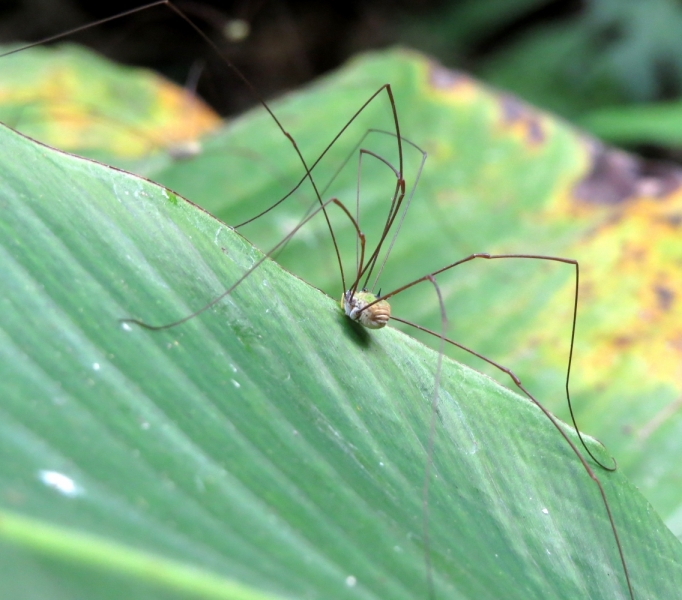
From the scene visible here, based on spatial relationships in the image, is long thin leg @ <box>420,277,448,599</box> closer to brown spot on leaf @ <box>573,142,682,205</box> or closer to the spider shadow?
the spider shadow

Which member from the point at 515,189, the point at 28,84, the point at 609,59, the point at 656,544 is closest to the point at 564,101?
the point at 609,59

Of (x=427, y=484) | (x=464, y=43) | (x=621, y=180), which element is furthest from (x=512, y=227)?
(x=464, y=43)

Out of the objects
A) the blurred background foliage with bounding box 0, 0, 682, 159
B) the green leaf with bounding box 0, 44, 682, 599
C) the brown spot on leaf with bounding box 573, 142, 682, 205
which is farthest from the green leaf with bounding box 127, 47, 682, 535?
the blurred background foliage with bounding box 0, 0, 682, 159

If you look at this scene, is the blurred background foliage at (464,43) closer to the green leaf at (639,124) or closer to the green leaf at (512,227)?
the green leaf at (639,124)

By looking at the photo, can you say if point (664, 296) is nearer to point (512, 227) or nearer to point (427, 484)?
point (512, 227)

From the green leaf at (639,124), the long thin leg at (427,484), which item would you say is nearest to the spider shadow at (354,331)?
the long thin leg at (427,484)

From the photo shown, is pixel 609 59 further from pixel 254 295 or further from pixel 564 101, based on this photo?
pixel 254 295
